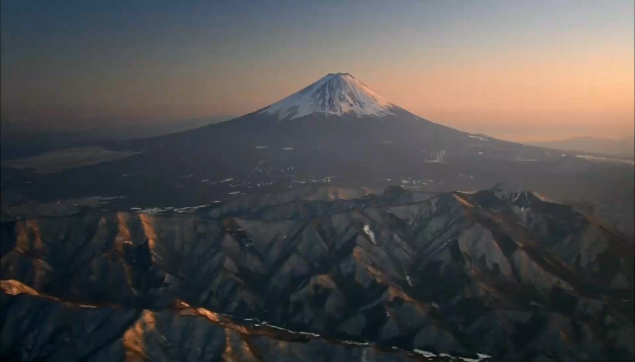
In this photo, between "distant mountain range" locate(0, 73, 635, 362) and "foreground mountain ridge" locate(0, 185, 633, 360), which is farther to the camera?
"foreground mountain ridge" locate(0, 185, 633, 360)

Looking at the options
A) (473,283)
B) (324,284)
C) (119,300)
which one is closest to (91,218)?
(119,300)

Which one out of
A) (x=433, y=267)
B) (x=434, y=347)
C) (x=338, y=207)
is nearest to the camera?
(x=434, y=347)

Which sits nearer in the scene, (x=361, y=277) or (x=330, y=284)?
(x=330, y=284)

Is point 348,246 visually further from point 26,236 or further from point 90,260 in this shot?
point 26,236

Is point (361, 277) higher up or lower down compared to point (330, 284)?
higher up

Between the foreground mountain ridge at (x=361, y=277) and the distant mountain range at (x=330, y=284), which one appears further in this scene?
the foreground mountain ridge at (x=361, y=277)

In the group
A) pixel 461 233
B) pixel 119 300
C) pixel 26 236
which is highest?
pixel 461 233

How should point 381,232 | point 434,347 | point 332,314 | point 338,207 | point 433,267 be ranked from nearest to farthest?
point 434,347, point 332,314, point 433,267, point 381,232, point 338,207

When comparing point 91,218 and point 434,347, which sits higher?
point 91,218
